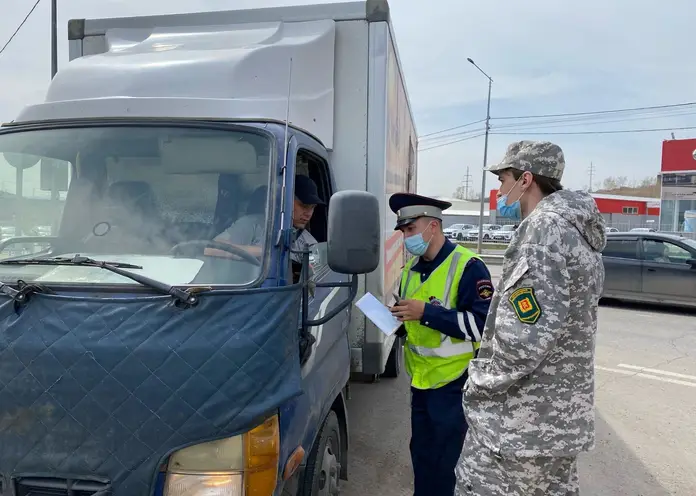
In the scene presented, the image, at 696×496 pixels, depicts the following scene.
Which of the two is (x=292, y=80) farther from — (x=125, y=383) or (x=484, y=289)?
(x=125, y=383)

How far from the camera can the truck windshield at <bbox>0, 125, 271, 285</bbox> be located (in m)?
2.26

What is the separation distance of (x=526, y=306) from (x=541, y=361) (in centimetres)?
22

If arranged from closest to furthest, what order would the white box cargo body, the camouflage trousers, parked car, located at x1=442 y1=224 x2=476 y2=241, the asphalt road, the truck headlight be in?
the truck headlight, the camouflage trousers, the white box cargo body, the asphalt road, parked car, located at x1=442 y1=224 x2=476 y2=241

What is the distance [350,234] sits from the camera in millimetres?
2303

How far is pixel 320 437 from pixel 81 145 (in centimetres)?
185

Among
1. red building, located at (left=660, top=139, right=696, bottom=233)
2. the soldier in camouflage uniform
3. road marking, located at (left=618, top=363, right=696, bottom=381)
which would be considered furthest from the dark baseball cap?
red building, located at (left=660, top=139, right=696, bottom=233)

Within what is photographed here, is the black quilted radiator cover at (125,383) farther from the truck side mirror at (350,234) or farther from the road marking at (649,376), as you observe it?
the road marking at (649,376)

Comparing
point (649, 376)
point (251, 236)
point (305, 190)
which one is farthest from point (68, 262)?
point (649, 376)

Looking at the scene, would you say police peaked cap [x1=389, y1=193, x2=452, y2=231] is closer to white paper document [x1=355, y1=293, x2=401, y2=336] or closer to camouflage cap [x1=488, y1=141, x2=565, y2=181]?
white paper document [x1=355, y1=293, x2=401, y2=336]

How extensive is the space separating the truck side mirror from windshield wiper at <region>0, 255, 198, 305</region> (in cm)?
64

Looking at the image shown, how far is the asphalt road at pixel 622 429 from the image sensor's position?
402 centimetres

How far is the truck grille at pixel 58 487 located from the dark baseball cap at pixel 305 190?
4.86ft

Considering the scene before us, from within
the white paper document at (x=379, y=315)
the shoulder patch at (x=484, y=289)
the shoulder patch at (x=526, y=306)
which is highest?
the shoulder patch at (x=526, y=306)

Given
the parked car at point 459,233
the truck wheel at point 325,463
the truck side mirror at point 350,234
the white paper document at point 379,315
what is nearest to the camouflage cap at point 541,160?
the truck side mirror at point 350,234
